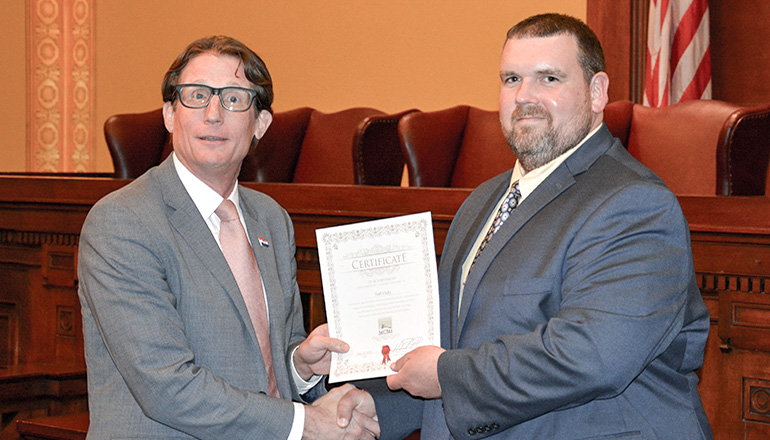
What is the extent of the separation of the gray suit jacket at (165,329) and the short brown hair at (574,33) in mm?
881

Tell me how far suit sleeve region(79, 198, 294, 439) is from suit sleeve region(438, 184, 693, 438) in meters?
0.48

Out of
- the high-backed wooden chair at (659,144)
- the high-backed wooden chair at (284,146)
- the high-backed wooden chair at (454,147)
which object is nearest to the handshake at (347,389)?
the high-backed wooden chair at (659,144)

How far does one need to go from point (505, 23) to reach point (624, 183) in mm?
3780

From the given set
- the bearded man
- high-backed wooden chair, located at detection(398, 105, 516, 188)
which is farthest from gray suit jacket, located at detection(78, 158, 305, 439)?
high-backed wooden chair, located at detection(398, 105, 516, 188)

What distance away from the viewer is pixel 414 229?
78.8 inches

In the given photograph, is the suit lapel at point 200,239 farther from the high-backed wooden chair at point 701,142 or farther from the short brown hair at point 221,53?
the high-backed wooden chair at point 701,142

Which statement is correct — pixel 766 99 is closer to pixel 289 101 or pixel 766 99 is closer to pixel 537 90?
pixel 537 90

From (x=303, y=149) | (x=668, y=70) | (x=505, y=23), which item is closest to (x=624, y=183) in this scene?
(x=668, y=70)

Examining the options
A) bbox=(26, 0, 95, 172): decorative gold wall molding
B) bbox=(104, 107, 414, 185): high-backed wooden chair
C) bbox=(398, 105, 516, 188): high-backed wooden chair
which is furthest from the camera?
bbox=(26, 0, 95, 172): decorative gold wall molding

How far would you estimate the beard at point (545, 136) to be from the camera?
6.24ft

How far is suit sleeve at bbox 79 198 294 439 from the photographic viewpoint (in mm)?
1820

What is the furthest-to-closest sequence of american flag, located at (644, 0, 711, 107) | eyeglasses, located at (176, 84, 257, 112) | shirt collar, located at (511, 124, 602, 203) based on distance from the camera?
1. american flag, located at (644, 0, 711, 107)
2. eyeglasses, located at (176, 84, 257, 112)
3. shirt collar, located at (511, 124, 602, 203)

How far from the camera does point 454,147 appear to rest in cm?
408

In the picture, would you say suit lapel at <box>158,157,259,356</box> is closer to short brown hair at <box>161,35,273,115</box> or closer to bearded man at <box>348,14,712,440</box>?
short brown hair at <box>161,35,273,115</box>
